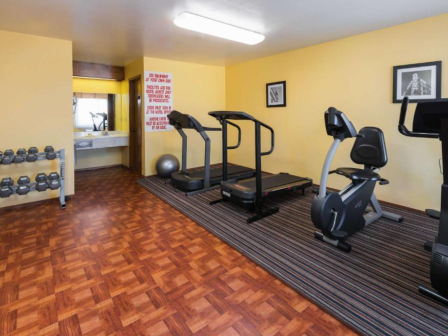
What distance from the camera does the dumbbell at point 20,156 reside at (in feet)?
11.1

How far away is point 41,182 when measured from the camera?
357 cm

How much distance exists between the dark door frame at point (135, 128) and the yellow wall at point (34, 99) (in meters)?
1.68

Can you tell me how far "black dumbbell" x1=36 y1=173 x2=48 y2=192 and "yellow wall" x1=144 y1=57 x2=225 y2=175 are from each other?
2010mm

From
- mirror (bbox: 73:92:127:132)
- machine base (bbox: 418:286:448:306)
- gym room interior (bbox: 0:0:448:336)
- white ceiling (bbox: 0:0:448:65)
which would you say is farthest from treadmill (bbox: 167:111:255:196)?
machine base (bbox: 418:286:448:306)

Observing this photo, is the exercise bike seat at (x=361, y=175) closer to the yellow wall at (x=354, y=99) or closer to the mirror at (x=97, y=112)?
the yellow wall at (x=354, y=99)

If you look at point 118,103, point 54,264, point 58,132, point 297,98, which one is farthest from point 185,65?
point 54,264

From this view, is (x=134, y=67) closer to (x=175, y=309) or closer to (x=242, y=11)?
(x=242, y=11)

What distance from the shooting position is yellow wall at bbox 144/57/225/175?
17.8 ft

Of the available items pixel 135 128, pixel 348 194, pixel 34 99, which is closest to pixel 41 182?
pixel 34 99

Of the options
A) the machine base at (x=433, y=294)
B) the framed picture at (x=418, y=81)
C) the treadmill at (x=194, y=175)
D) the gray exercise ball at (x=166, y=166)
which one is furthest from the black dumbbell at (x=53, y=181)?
the framed picture at (x=418, y=81)

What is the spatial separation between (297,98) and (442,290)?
3.67 m

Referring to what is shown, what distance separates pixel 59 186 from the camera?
146 inches

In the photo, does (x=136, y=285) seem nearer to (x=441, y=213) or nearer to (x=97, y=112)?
(x=441, y=213)

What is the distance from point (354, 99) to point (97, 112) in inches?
215
